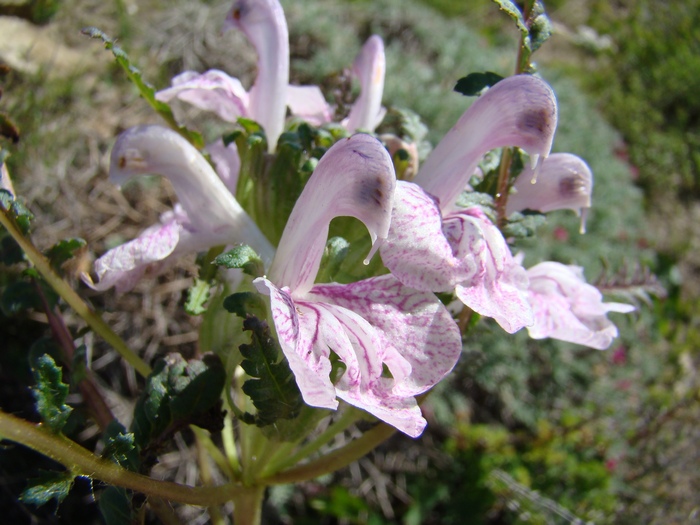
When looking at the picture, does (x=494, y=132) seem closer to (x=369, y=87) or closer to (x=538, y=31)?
(x=538, y=31)

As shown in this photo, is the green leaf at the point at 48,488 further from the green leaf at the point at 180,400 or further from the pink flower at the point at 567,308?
the pink flower at the point at 567,308

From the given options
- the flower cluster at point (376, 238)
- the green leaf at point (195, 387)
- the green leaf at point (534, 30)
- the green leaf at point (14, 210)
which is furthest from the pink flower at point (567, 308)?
the green leaf at point (14, 210)

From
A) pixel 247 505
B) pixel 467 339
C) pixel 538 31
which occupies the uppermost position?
Result: pixel 538 31

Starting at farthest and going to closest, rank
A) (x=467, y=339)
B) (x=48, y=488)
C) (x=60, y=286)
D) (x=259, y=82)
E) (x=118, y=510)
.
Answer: (x=467, y=339) < (x=259, y=82) < (x=60, y=286) < (x=118, y=510) < (x=48, y=488)

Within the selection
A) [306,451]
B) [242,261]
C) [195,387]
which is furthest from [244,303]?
[306,451]

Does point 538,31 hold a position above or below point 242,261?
above

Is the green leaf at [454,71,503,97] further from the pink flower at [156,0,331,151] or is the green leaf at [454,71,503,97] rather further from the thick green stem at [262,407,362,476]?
the thick green stem at [262,407,362,476]

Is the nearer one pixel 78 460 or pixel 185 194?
pixel 78 460

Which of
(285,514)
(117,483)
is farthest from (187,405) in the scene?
(285,514)
